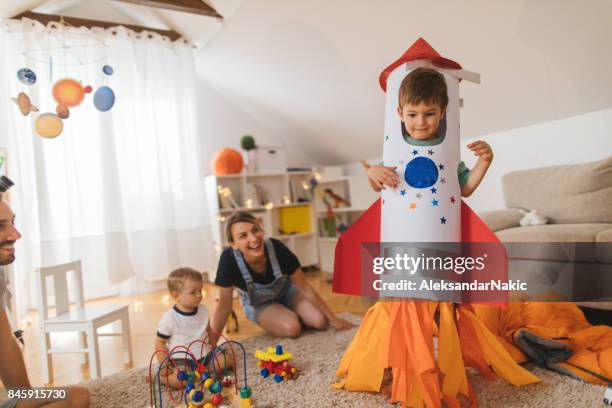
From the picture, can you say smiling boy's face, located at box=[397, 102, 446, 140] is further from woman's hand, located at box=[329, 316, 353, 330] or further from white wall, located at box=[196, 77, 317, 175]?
white wall, located at box=[196, 77, 317, 175]

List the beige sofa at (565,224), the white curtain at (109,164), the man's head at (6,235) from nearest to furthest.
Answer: the man's head at (6,235) → the beige sofa at (565,224) → the white curtain at (109,164)

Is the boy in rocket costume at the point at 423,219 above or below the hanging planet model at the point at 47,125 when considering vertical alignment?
below

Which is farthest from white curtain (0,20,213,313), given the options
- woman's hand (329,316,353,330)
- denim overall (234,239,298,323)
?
woman's hand (329,316,353,330)

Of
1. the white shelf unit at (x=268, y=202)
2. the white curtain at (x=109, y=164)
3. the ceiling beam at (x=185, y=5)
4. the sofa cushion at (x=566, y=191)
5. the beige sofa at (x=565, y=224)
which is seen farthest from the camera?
the white shelf unit at (x=268, y=202)

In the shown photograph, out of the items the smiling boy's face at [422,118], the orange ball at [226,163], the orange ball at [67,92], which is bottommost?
the smiling boy's face at [422,118]

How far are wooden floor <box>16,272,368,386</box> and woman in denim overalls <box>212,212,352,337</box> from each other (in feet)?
0.68

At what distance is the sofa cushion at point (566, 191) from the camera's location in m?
2.29

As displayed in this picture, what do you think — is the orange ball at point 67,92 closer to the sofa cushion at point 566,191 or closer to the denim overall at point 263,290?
the denim overall at point 263,290

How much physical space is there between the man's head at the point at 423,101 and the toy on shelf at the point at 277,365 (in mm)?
1088

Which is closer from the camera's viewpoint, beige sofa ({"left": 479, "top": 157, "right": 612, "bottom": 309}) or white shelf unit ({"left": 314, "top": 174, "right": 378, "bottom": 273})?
beige sofa ({"left": 479, "top": 157, "right": 612, "bottom": 309})

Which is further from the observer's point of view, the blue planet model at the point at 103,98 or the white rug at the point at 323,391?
the blue planet model at the point at 103,98

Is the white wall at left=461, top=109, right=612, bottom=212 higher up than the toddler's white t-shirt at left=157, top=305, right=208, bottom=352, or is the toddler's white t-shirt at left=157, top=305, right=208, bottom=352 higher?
the white wall at left=461, top=109, right=612, bottom=212

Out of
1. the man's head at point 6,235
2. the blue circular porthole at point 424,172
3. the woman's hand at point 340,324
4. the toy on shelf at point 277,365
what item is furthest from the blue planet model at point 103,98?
the blue circular porthole at point 424,172

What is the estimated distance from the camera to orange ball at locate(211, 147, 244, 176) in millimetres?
3920
